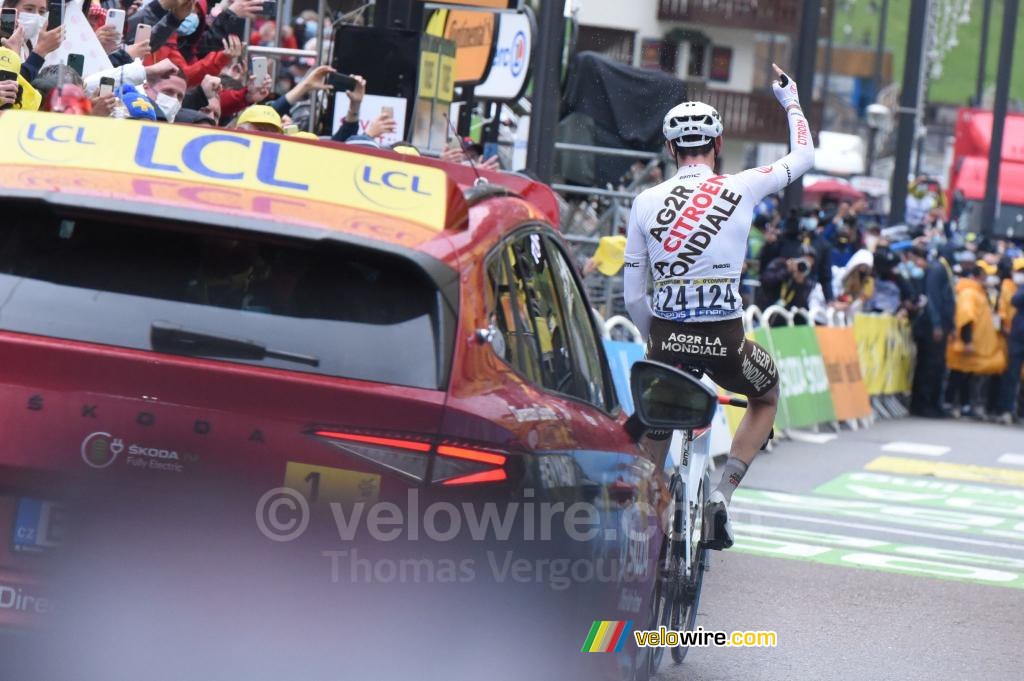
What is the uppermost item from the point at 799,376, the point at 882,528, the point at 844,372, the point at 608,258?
the point at 608,258

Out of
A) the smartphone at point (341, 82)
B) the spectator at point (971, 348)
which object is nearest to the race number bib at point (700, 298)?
the smartphone at point (341, 82)

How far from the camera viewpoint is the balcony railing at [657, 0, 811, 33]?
58.0 meters

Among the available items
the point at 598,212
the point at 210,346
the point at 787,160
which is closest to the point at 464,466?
the point at 210,346

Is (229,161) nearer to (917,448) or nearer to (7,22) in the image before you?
(7,22)

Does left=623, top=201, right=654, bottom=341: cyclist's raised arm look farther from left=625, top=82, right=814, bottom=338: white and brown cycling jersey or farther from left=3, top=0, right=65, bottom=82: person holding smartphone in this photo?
left=3, top=0, right=65, bottom=82: person holding smartphone

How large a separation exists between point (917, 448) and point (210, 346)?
16.9 metres

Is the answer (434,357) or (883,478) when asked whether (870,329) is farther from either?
(434,357)

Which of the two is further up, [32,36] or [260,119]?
[32,36]

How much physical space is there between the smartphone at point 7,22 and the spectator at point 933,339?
1821 cm

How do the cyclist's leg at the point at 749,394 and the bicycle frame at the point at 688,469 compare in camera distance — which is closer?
the bicycle frame at the point at 688,469

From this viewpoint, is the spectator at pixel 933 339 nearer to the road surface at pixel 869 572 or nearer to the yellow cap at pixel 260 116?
the road surface at pixel 869 572

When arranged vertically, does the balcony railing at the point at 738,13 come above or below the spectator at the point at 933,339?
above

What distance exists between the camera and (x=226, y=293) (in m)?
3.66

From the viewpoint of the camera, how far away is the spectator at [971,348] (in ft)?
83.8
